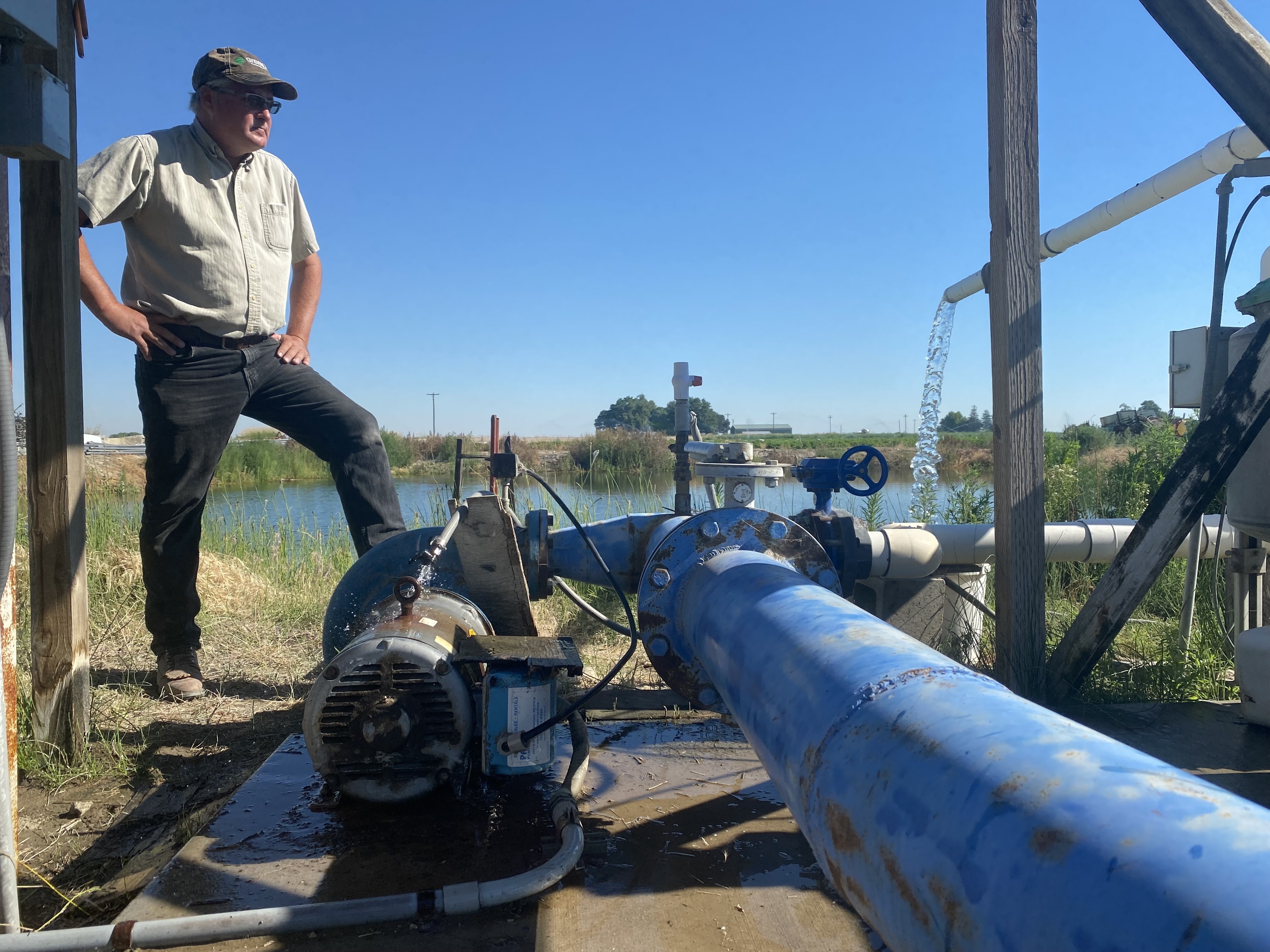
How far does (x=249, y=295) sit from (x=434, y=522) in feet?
8.90

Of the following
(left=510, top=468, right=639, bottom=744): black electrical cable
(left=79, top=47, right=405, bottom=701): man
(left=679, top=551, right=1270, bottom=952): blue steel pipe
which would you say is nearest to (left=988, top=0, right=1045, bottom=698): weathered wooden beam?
(left=510, top=468, right=639, bottom=744): black electrical cable

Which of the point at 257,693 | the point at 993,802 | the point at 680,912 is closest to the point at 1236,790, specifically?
the point at 680,912

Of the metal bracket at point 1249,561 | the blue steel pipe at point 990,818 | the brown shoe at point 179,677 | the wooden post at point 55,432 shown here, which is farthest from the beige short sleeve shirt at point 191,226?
the metal bracket at point 1249,561

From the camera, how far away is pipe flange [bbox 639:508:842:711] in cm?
196

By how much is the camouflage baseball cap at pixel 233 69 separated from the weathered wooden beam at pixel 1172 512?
3.08 metres

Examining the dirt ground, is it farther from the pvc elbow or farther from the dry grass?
the pvc elbow

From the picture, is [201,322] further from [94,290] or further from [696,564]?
[696,564]

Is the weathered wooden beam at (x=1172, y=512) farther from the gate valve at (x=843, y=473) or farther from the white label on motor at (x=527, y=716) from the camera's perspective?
the white label on motor at (x=527, y=716)

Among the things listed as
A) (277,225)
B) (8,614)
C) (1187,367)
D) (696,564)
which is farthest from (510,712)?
(1187,367)

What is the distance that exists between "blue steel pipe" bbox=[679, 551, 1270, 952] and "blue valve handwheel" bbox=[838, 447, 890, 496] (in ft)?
4.74

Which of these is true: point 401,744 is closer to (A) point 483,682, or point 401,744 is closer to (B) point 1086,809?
(A) point 483,682

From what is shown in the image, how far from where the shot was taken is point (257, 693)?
312cm

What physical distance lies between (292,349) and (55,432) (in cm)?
94

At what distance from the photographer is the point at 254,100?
2977 mm
